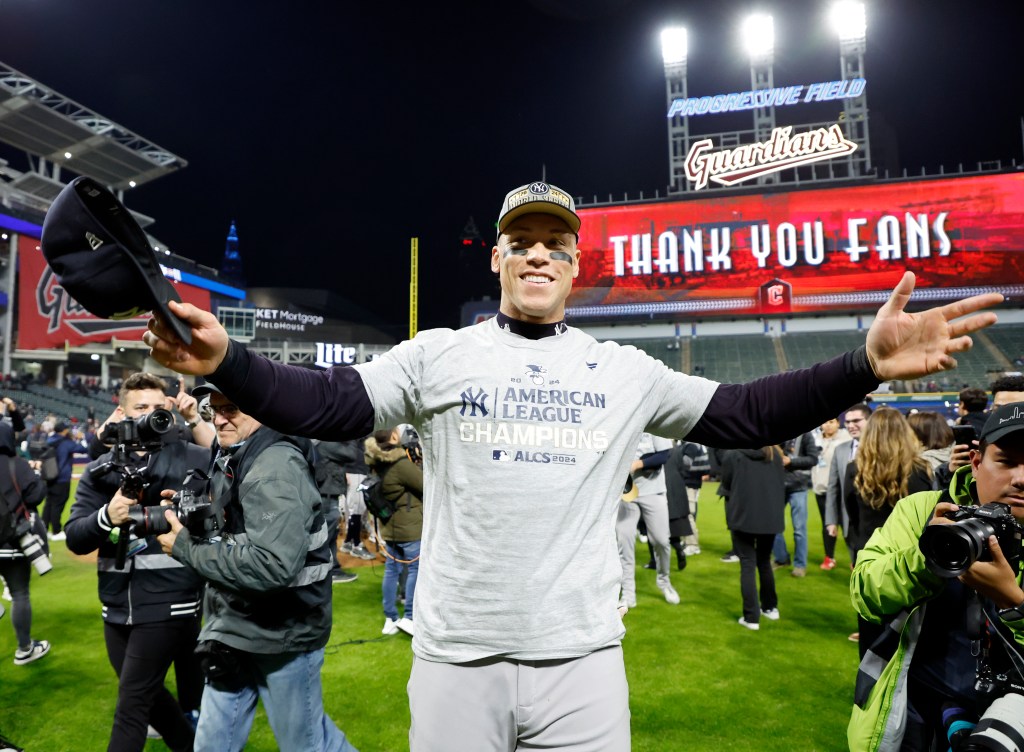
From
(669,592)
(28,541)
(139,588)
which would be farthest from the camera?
(669,592)

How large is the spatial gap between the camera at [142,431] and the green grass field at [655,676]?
7.64 ft

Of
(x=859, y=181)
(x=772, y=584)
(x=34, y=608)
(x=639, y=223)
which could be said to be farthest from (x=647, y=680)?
(x=859, y=181)

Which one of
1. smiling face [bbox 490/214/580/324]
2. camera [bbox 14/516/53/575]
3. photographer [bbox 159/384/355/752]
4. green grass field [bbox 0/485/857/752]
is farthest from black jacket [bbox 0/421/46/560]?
smiling face [bbox 490/214/580/324]

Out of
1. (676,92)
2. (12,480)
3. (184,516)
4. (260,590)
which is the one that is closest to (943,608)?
(260,590)

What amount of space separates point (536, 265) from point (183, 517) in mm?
2082

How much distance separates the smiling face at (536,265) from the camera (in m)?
2.05

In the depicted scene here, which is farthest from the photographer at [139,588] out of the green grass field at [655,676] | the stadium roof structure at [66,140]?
the stadium roof structure at [66,140]

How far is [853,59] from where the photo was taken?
3953 cm

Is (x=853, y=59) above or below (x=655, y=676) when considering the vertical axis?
above

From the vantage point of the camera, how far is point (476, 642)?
69.6 inches

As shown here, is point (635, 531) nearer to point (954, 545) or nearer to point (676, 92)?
point (954, 545)

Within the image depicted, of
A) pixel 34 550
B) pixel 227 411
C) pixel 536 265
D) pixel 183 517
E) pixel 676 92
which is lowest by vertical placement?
pixel 34 550

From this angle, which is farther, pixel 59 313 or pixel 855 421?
pixel 59 313

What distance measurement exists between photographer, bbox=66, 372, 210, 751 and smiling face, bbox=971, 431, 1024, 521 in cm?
367
